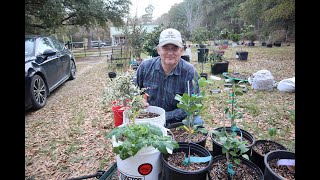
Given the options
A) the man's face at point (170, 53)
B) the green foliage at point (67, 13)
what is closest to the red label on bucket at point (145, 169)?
the man's face at point (170, 53)

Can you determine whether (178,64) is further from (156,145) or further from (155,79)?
(156,145)

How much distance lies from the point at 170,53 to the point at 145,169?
1269 mm

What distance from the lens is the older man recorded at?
2.06 meters

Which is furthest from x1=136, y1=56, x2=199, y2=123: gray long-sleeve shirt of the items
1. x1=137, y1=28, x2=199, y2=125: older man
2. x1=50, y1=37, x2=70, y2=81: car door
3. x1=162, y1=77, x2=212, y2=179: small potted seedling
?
x1=50, y1=37, x2=70, y2=81: car door

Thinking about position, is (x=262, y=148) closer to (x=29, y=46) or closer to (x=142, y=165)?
(x=142, y=165)

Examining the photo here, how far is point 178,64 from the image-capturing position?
2234 mm

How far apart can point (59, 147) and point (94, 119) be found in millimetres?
936

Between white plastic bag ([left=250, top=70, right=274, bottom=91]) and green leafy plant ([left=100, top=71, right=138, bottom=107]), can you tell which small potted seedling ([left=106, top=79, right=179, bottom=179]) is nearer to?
green leafy plant ([left=100, top=71, right=138, bottom=107])

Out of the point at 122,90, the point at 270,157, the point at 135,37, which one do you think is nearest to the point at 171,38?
the point at 122,90

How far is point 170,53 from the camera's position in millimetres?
2107

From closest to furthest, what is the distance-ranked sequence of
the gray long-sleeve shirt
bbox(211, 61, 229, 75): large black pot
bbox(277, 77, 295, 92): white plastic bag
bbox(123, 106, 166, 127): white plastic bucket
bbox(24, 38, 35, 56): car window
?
1. bbox(123, 106, 166, 127): white plastic bucket
2. the gray long-sleeve shirt
3. bbox(24, 38, 35, 56): car window
4. bbox(277, 77, 295, 92): white plastic bag
5. bbox(211, 61, 229, 75): large black pot

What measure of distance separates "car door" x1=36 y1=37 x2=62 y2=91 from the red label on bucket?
3.77 m

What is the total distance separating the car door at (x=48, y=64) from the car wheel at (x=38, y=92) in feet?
0.82

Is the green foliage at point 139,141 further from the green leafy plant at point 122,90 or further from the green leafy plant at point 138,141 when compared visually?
the green leafy plant at point 122,90
